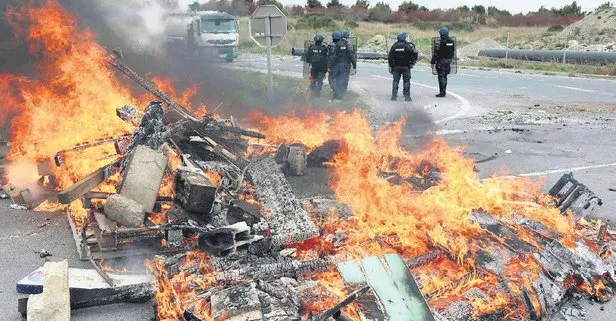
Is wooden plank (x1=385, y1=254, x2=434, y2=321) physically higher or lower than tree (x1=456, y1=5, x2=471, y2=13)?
lower

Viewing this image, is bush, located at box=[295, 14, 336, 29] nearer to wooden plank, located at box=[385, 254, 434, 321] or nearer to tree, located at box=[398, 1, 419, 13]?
tree, located at box=[398, 1, 419, 13]

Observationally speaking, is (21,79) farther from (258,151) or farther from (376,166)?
(376,166)

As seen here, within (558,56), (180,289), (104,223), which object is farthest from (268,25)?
(558,56)

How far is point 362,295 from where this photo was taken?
4.02 metres

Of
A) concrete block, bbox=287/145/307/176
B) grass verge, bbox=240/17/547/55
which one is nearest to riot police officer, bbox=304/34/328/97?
concrete block, bbox=287/145/307/176

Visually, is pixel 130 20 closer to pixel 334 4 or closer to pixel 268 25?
pixel 268 25

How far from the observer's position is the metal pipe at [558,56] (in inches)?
1035

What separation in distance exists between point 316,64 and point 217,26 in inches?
644

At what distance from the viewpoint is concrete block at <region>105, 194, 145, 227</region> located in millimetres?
5414

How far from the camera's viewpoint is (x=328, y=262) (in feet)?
15.2

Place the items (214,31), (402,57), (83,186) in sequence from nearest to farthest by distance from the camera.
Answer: (83,186)
(402,57)
(214,31)

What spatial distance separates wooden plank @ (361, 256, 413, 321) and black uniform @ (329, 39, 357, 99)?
1150 centimetres

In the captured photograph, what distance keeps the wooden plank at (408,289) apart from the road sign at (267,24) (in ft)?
27.8

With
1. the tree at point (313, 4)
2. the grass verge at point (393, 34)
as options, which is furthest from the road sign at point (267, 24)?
the tree at point (313, 4)
